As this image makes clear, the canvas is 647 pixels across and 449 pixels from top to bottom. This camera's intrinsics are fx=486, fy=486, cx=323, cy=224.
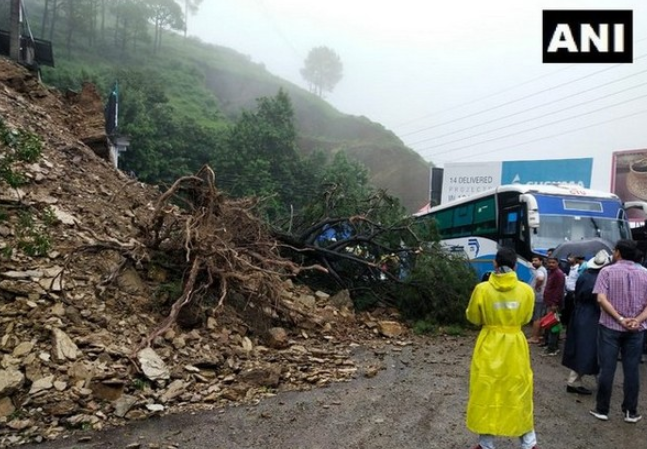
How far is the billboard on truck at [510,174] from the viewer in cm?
2459

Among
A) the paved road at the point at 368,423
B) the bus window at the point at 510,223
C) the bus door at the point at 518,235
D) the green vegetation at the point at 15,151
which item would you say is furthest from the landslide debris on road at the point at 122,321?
the bus window at the point at 510,223

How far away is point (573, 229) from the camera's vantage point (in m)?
9.87

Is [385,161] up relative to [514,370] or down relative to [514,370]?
up

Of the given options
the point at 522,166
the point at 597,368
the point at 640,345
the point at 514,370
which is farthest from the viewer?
the point at 522,166

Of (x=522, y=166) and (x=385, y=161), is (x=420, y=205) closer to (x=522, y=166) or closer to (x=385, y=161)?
(x=385, y=161)

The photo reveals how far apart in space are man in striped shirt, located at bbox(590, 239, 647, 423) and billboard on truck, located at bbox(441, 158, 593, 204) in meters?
19.9

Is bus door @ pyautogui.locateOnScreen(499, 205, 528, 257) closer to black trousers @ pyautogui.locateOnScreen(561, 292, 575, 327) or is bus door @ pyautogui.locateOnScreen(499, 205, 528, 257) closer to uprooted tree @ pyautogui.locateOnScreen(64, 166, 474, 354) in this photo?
uprooted tree @ pyautogui.locateOnScreen(64, 166, 474, 354)

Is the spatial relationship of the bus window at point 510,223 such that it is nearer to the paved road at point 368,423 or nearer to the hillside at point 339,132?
the paved road at point 368,423

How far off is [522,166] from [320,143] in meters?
34.3

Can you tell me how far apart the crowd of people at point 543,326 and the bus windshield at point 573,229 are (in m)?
3.22

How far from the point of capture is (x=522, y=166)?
26.1 metres

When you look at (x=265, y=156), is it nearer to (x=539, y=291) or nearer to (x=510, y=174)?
(x=510, y=174)

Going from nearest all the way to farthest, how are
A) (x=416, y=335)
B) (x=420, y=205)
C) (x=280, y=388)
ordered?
(x=280, y=388), (x=416, y=335), (x=420, y=205)

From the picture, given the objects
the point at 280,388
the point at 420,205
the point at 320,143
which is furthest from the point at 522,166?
the point at 320,143
